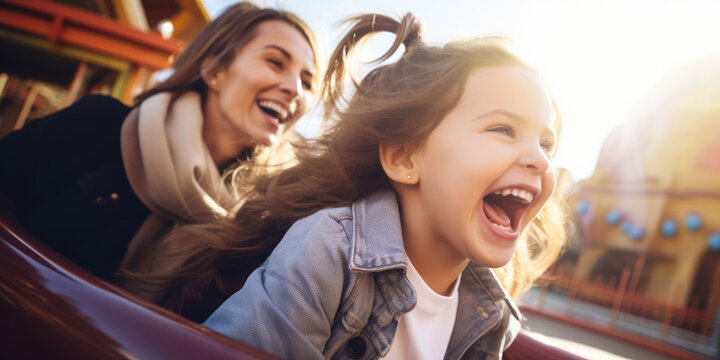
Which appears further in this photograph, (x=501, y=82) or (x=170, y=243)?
(x=170, y=243)

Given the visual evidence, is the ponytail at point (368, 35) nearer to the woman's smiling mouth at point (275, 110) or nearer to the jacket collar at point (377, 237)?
the jacket collar at point (377, 237)

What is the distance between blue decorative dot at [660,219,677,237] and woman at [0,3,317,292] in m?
11.7

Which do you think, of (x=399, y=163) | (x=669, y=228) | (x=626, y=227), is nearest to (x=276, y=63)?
(x=399, y=163)

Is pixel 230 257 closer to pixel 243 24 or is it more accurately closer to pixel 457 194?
pixel 457 194

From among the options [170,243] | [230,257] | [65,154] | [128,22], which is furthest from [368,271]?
[128,22]

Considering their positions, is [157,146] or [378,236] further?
[157,146]

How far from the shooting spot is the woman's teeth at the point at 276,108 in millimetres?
1625

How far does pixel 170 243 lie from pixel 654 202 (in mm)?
12655

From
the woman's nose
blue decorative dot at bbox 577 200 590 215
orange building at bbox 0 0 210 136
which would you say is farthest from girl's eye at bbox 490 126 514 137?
blue decorative dot at bbox 577 200 590 215

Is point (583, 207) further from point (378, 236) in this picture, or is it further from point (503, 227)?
point (378, 236)

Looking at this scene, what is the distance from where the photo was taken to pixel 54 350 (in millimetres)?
375

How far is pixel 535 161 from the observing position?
2.74 feet

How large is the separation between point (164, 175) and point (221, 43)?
0.70 metres

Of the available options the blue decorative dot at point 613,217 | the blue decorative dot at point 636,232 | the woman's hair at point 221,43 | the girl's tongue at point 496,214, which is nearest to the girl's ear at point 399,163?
the girl's tongue at point 496,214
